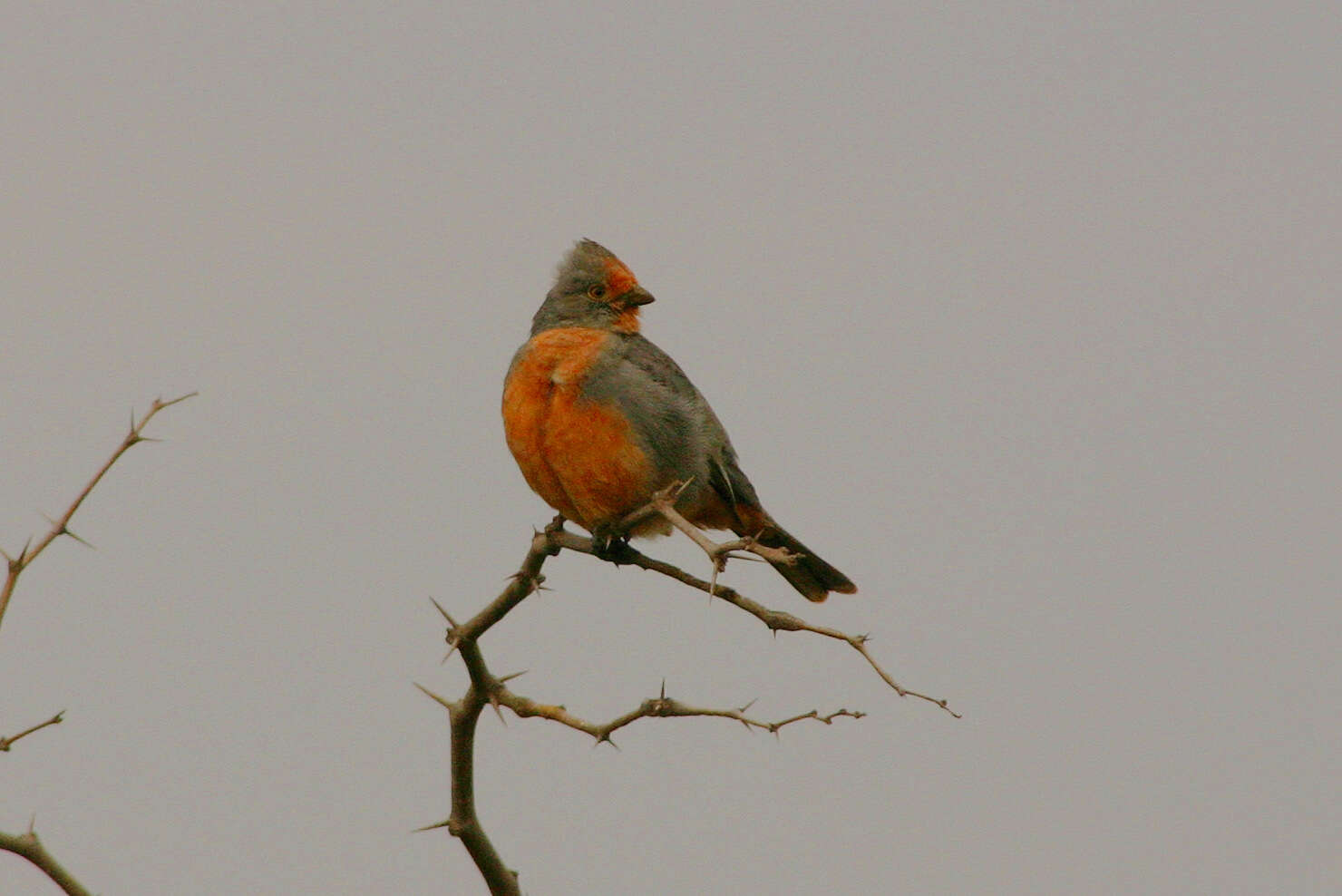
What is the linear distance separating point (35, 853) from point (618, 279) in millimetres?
4417

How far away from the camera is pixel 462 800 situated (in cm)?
516

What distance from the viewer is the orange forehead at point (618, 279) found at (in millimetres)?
8164

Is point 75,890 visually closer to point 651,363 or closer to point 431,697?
point 431,697

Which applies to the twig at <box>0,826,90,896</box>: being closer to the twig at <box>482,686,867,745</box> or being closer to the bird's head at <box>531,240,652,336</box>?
the twig at <box>482,686,867,745</box>

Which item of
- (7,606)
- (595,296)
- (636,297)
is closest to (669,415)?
(636,297)

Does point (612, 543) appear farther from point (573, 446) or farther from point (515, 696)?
point (515, 696)

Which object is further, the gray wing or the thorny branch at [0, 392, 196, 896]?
the gray wing

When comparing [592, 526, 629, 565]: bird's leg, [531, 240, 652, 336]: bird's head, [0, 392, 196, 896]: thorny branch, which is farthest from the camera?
[531, 240, 652, 336]: bird's head

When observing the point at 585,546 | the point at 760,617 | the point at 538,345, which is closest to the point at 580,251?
the point at 538,345

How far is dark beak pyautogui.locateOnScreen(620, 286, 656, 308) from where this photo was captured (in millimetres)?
8133

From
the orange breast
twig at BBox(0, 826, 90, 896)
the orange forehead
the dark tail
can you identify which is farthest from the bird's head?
twig at BBox(0, 826, 90, 896)

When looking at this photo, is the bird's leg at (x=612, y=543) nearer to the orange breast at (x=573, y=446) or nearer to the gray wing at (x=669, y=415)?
the orange breast at (x=573, y=446)

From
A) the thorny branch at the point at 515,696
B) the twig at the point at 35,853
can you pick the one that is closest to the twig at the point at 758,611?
the thorny branch at the point at 515,696

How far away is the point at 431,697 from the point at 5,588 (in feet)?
4.41
